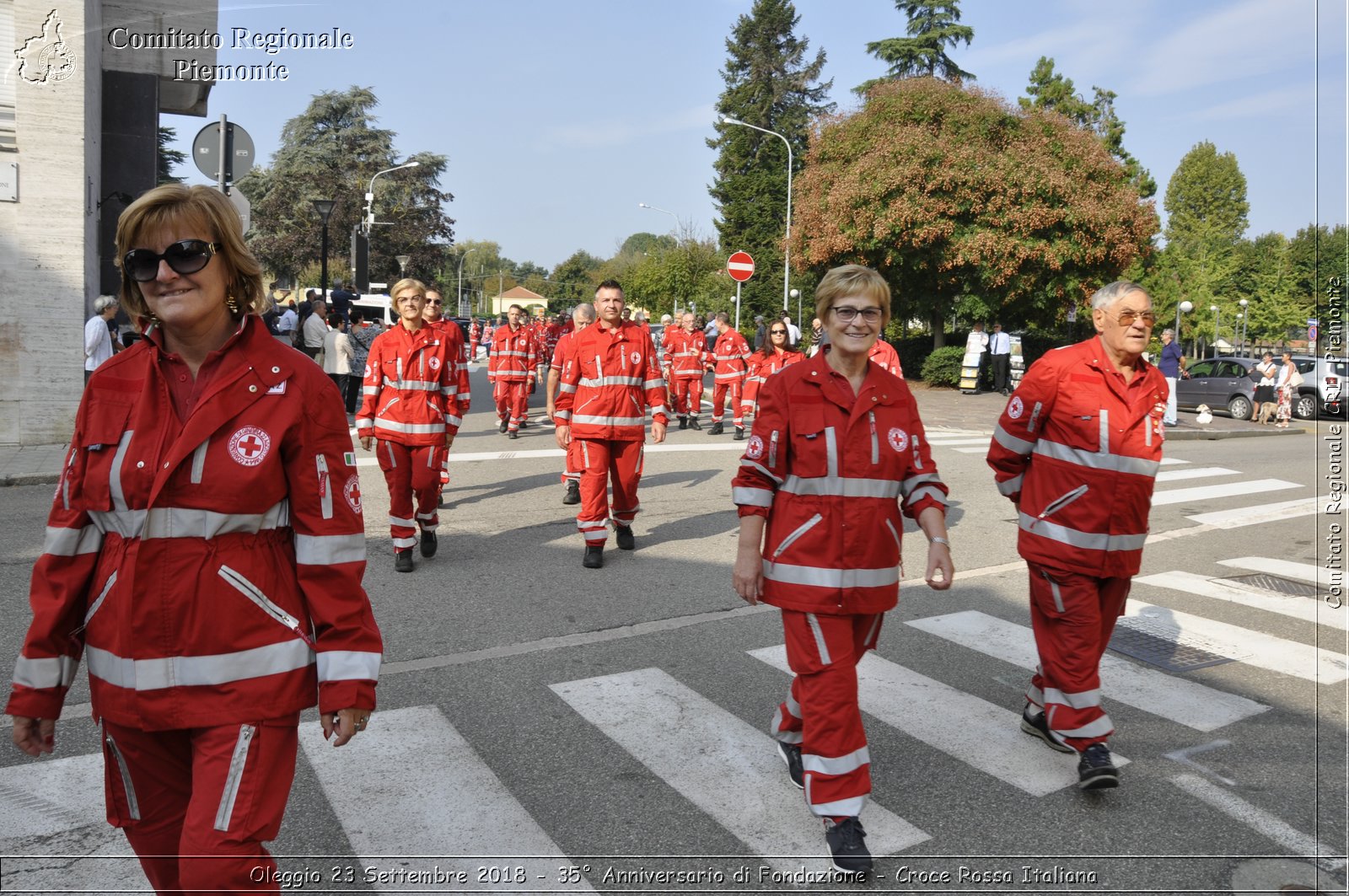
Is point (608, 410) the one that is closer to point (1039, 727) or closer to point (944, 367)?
point (1039, 727)

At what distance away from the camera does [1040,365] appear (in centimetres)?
464

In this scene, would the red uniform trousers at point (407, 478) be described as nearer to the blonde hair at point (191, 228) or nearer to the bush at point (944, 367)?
the blonde hair at point (191, 228)

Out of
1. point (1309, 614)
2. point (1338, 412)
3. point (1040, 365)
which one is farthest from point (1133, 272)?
point (1040, 365)

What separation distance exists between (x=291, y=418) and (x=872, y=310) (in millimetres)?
2178

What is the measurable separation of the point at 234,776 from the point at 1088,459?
11.3ft

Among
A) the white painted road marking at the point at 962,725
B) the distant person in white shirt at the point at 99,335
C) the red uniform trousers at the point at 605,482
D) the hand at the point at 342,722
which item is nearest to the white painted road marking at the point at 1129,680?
the white painted road marking at the point at 962,725

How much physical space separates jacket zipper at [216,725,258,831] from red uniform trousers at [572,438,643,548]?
5.61 m

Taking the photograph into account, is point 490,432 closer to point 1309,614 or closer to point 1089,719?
point 1309,614

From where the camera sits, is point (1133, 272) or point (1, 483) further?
point (1133, 272)

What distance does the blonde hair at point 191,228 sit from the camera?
250 centimetres

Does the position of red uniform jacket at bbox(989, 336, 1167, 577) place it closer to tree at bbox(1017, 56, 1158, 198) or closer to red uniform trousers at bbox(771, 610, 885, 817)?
red uniform trousers at bbox(771, 610, 885, 817)

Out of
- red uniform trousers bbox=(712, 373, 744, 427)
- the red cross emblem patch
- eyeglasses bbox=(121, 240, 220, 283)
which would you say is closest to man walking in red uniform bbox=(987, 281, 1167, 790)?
the red cross emblem patch

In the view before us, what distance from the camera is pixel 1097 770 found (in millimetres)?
4164

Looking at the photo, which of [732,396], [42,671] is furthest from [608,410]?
[732,396]
